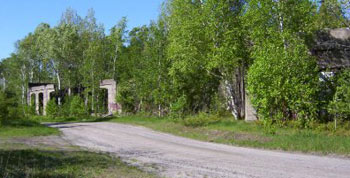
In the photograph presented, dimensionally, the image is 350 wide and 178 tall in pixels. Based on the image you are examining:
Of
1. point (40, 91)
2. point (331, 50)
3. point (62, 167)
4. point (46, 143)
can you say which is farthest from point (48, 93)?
point (62, 167)

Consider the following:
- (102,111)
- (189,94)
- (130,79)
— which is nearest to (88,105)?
(102,111)

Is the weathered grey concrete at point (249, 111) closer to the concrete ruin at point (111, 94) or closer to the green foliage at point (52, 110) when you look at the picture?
the concrete ruin at point (111, 94)

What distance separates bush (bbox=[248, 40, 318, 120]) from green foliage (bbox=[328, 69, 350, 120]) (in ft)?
2.70

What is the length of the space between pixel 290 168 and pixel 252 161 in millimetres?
1426

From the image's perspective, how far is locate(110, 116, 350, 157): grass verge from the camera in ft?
42.9

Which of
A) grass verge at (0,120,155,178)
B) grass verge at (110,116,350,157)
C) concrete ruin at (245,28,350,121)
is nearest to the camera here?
grass verge at (0,120,155,178)

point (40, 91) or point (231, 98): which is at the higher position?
point (40, 91)

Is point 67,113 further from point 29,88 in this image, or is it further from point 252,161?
point 252,161

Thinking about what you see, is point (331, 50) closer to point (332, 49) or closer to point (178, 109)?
point (332, 49)

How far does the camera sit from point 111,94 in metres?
39.7

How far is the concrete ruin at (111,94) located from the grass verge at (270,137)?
17565 mm

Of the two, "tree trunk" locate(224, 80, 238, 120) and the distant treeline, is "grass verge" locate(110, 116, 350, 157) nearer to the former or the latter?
the distant treeline

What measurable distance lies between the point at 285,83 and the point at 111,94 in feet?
85.3

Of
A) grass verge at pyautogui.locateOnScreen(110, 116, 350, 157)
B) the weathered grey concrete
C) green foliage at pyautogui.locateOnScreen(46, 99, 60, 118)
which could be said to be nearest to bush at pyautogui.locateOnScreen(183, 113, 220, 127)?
grass verge at pyautogui.locateOnScreen(110, 116, 350, 157)
